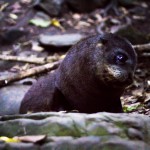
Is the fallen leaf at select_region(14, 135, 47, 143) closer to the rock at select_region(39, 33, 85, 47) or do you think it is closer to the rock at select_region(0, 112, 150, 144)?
the rock at select_region(0, 112, 150, 144)

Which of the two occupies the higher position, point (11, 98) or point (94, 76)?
point (94, 76)

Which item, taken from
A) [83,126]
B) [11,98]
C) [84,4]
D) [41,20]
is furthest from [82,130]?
[84,4]

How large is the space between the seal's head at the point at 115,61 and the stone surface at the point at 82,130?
1.30 metres

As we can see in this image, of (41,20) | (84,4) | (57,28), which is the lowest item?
(57,28)

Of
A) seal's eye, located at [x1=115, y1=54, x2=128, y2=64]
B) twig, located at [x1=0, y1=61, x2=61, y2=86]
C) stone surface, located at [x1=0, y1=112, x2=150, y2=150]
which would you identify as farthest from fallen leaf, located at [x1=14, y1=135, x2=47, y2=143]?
twig, located at [x1=0, y1=61, x2=61, y2=86]

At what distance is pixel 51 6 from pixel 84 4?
3.23ft

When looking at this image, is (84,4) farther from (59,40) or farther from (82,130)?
(82,130)

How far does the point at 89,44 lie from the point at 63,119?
188cm

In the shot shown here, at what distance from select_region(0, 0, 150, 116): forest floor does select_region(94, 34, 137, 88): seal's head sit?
2.70 meters

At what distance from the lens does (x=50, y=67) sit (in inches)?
284

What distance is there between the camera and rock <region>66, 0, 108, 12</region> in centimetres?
1201

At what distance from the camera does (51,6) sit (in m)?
11.7

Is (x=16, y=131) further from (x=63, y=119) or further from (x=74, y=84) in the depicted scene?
(x=74, y=84)

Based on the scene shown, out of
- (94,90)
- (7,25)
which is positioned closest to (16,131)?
(94,90)
